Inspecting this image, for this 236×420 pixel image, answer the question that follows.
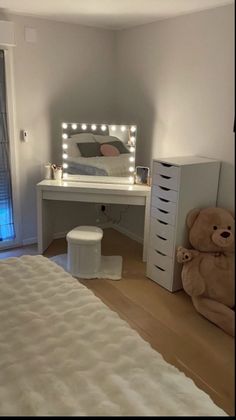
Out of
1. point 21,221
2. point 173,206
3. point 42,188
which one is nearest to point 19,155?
point 42,188

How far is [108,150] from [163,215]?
1.05m

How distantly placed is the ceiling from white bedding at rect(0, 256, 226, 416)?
2125mm

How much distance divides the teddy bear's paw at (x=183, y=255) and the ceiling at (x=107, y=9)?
168 centimetres

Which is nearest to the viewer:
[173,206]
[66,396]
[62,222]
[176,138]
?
[66,396]

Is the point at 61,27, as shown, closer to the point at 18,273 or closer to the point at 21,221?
the point at 21,221

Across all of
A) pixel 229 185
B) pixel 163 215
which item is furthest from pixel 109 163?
pixel 229 185

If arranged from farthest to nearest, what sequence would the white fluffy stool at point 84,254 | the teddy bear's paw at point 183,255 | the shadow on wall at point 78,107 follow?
1. the shadow on wall at point 78,107
2. the white fluffy stool at point 84,254
3. the teddy bear's paw at point 183,255

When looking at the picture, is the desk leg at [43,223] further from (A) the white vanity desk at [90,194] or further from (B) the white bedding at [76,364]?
(B) the white bedding at [76,364]

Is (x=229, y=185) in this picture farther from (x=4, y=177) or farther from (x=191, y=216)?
(x=4, y=177)

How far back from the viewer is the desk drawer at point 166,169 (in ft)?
8.76

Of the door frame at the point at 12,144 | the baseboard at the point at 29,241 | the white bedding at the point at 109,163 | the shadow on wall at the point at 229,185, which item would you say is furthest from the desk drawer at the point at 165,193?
the shadow on wall at the point at 229,185

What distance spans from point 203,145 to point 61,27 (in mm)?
1814

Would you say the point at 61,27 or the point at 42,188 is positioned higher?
the point at 61,27

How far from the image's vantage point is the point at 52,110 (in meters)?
3.63
